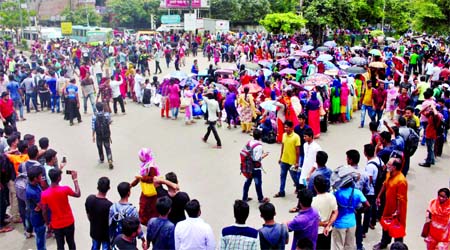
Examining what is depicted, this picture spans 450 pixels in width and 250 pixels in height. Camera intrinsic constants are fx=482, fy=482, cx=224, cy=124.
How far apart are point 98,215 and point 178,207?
992 mm

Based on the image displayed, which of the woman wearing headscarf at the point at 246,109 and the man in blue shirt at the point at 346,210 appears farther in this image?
the woman wearing headscarf at the point at 246,109

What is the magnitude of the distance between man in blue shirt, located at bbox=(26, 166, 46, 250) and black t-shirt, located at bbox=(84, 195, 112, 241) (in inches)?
34.5

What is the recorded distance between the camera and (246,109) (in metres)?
13.6

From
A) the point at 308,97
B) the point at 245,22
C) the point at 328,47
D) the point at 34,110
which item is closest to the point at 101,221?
the point at 308,97

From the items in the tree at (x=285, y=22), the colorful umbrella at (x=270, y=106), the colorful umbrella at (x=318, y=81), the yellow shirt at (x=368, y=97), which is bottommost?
the colorful umbrella at (x=270, y=106)

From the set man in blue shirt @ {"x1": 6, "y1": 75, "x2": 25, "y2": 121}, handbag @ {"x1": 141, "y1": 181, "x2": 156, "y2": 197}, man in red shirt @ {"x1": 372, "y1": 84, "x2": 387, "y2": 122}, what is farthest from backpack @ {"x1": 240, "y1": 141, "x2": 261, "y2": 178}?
man in blue shirt @ {"x1": 6, "y1": 75, "x2": 25, "y2": 121}

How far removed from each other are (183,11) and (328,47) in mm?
31619

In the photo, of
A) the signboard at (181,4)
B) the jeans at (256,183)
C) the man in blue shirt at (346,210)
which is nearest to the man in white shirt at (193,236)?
the man in blue shirt at (346,210)

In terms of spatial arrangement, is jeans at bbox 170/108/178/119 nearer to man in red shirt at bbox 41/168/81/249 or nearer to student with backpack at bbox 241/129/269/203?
student with backpack at bbox 241/129/269/203

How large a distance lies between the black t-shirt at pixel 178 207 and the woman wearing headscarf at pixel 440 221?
125 inches

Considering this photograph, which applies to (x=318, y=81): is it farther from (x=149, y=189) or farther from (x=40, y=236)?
(x=40, y=236)

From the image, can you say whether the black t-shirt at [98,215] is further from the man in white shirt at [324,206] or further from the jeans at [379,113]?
the jeans at [379,113]

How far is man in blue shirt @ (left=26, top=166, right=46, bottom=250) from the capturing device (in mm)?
6473

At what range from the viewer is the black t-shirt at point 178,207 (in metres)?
6.10
